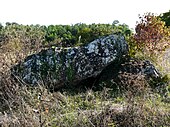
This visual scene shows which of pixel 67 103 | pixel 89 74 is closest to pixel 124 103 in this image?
pixel 67 103

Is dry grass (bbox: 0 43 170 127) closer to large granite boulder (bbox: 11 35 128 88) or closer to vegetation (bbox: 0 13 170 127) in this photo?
vegetation (bbox: 0 13 170 127)

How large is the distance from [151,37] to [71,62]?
10.7 ft

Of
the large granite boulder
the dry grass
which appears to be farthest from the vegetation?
the large granite boulder

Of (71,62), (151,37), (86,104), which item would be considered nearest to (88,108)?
(86,104)

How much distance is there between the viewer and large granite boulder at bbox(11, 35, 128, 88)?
9219 millimetres

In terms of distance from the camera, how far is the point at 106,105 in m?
6.84

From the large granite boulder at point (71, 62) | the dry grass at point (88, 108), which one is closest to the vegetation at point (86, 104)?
the dry grass at point (88, 108)

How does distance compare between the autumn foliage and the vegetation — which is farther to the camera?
the autumn foliage

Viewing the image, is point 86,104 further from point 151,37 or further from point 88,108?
point 151,37

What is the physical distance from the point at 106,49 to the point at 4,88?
2.40 meters

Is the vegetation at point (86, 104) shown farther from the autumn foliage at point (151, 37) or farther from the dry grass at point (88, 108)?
the autumn foliage at point (151, 37)

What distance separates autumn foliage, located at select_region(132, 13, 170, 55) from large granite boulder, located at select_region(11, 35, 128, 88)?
72.0 inches

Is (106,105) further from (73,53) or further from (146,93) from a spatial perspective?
(73,53)

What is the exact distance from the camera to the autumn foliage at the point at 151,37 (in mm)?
11461
